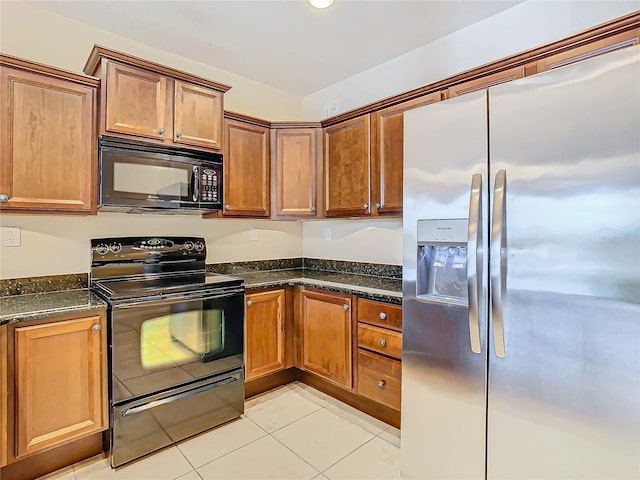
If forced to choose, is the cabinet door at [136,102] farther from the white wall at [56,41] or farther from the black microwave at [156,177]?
the white wall at [56,41]

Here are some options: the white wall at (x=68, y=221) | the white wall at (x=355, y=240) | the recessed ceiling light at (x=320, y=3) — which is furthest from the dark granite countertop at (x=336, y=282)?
the recessed ceiling light at (x=320, y=3)

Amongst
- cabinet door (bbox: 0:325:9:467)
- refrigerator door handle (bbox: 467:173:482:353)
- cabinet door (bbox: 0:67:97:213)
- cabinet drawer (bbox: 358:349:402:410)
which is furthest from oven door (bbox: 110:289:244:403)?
refrigerator door handle (bbox: 467:173:482:353)

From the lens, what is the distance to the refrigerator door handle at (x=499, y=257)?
142cm

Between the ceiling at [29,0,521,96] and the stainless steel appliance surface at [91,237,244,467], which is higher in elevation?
the ceiling at [29,0,521,96]

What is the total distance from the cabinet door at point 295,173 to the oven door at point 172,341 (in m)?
0.90

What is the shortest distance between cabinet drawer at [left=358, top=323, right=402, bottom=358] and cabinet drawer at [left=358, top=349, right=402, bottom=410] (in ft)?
0.15

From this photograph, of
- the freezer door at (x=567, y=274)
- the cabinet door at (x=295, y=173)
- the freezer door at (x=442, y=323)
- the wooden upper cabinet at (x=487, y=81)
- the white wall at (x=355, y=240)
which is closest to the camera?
the freezer door at (x=567, y=274)

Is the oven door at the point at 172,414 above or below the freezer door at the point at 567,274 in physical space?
below

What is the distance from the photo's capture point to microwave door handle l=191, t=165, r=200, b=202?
2.49 meters

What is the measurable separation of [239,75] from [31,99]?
1656 mm

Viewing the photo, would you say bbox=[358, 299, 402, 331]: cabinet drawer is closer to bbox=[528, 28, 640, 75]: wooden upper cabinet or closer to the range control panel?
the range control panel

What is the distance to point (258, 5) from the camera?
2.20 m

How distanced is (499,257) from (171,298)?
1755mm

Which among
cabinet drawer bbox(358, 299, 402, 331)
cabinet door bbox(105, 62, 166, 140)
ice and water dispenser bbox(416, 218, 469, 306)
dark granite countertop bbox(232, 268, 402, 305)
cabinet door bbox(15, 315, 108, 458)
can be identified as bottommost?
cabinet door bbox(15, 315, 108, 458)
